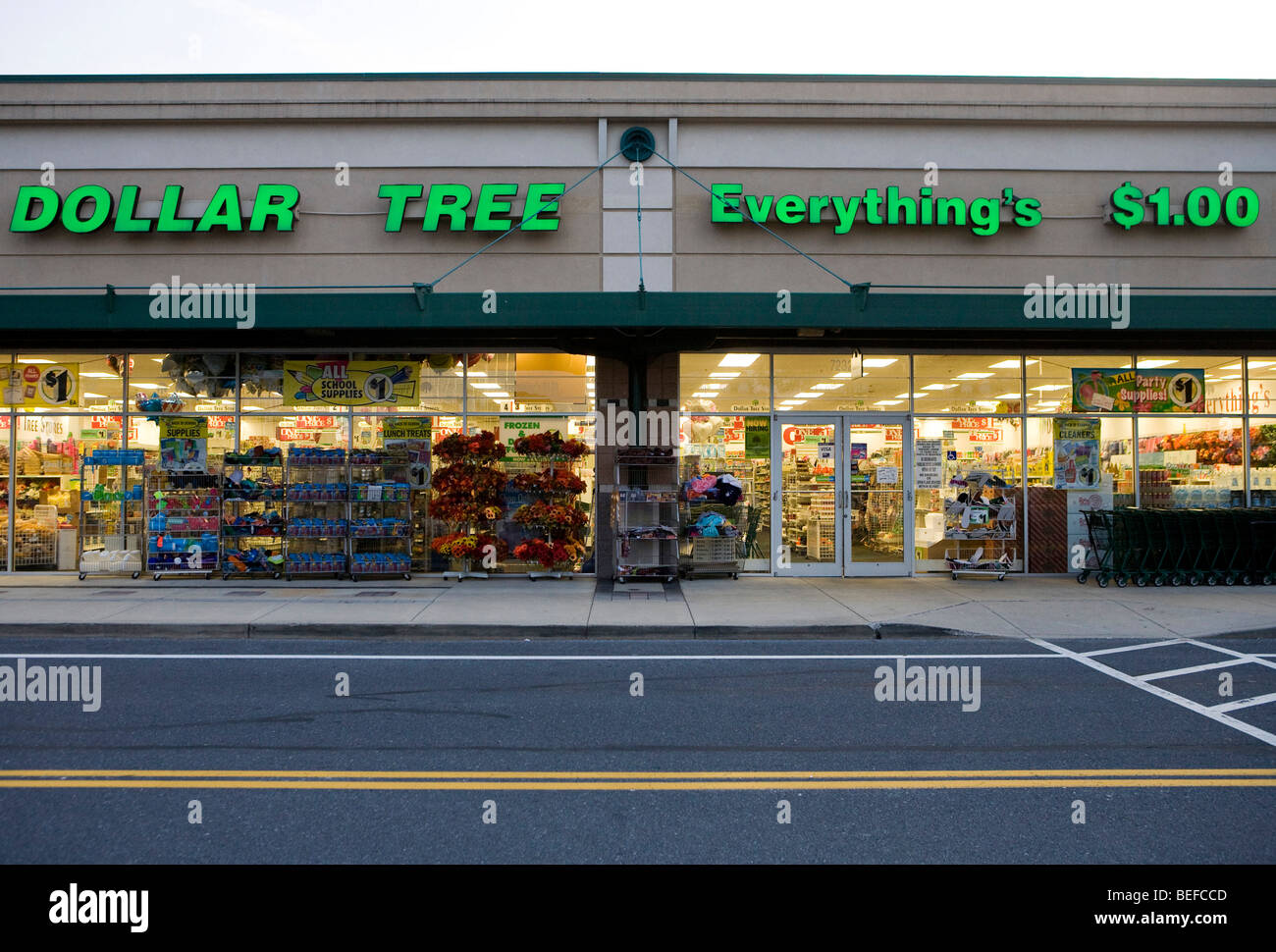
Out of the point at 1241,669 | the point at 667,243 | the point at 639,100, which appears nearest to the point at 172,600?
the point at 667,243

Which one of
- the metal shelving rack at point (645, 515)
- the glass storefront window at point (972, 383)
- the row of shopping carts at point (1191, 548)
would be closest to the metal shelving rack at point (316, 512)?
the metal shelving rack at point (645, 515)

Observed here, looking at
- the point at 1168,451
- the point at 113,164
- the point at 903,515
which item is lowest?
the point at 903,515

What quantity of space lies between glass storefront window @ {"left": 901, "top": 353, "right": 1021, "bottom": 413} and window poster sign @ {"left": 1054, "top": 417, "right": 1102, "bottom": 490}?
3.18 feet

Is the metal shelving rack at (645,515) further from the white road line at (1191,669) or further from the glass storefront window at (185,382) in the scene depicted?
the white road line at (1191,669)

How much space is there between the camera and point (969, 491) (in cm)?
1458

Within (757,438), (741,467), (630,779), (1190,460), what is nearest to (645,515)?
(741,467)

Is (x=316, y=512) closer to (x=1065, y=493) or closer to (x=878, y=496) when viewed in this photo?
(x=878, y=496)

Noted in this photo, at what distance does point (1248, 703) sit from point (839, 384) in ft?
27.8

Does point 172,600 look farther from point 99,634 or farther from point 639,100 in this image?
point 639,100

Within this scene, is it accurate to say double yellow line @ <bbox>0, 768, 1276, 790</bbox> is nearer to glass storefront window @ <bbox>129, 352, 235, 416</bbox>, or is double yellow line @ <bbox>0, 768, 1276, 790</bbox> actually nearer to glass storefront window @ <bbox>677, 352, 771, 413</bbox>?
glass storefront window @ <bbox>677, 352, 771, 413</bbox>

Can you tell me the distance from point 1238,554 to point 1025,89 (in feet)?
26.7

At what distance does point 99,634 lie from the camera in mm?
9695

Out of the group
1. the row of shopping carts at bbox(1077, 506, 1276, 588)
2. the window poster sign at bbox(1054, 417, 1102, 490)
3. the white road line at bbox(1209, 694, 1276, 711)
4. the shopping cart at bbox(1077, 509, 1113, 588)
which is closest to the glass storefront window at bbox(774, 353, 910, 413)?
the window poster sign at bbox(1054, 417, 1102, 490)
